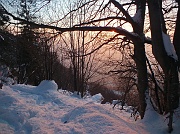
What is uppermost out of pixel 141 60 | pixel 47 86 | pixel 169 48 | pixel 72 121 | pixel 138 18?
pixel 138 18

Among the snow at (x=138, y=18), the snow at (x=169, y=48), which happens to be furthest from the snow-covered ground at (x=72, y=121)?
the snow at (x=138, y=18)

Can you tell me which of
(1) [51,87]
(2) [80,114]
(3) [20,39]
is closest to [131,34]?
(2) [80,114]

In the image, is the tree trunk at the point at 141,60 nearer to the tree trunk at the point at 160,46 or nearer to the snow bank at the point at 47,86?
the tree trunk at the point at 160,46

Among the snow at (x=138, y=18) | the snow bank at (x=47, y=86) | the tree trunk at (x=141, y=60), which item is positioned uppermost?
the snow at (x=138, y=18)

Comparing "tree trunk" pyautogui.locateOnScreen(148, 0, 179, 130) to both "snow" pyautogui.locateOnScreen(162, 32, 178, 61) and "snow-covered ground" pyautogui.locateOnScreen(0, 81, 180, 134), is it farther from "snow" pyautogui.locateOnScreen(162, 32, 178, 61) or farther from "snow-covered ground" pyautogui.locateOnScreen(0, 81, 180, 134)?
"snow-covered ground" pyautogui.locateOnScreen(0, 81, 180, 134)

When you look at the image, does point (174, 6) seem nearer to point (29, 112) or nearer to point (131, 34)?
point (131, 34)

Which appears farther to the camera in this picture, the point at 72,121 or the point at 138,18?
the point at 138,18

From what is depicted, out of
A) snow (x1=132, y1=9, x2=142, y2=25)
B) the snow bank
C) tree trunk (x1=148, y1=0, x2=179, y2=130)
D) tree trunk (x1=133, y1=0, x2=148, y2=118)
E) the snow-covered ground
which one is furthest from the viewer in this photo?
the snow bank

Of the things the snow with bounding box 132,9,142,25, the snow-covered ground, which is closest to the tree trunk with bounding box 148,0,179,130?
the snow-covered ground


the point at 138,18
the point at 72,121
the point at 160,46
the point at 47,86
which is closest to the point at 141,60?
the point at 160,46

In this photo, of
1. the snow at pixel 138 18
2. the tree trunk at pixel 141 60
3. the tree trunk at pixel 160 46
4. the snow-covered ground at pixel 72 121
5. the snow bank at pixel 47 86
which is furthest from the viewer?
the snow bank at pixel 47 86

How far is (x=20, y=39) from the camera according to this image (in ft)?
28.9

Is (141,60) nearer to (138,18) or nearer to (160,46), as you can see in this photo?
(160,46)

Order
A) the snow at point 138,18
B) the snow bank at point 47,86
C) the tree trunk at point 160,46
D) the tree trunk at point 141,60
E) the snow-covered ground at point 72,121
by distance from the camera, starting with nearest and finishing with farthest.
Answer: the snow-covered ground at point 72,121, the tree trunk at point 160,46, the tree trunk at point 141,60, the snow at point 138,18, the snow bank at point 47,86
